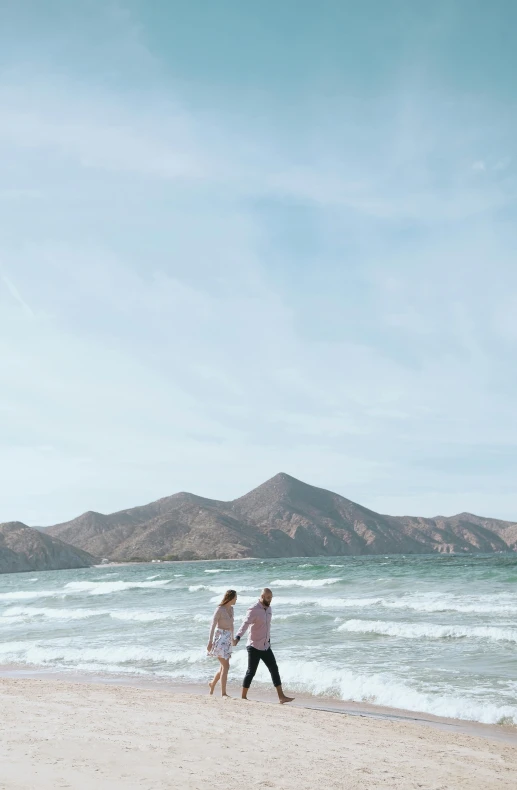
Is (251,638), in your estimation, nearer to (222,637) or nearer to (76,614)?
(222,637)

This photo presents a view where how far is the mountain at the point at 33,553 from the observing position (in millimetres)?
123875

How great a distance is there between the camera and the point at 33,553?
129750 millimetres

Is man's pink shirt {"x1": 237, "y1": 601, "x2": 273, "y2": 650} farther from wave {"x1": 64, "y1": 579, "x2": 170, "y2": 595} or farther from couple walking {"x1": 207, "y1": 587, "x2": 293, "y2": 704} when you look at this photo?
wave {"x1": 64, "y1": 579, "x2": 170, "y2": 595}

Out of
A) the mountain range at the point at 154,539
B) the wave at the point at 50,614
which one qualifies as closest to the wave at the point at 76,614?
the wave at the point at 50,614

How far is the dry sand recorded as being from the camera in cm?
562

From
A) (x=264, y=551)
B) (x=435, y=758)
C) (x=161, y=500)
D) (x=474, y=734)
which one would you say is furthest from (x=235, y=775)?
(x=161, y=500)

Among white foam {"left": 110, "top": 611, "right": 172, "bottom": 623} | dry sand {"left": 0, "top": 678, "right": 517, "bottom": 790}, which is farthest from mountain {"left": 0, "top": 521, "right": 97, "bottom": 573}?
dry sand {"left": 0, "top": 678, "right": 517, "bottom": 790}

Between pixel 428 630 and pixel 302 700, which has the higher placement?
pixel 428 630

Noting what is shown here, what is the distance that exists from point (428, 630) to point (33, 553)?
415ft

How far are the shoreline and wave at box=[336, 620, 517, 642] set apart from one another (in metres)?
5.68

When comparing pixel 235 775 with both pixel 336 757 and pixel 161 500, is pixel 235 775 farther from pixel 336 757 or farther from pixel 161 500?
pixel 161 500

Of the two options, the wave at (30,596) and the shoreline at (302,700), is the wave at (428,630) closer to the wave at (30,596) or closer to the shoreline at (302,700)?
the shoreline at (302,700)

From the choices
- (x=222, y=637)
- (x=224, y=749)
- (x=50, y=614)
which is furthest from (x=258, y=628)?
(x=50, y=614)

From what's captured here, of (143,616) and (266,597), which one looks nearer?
(266,597)
